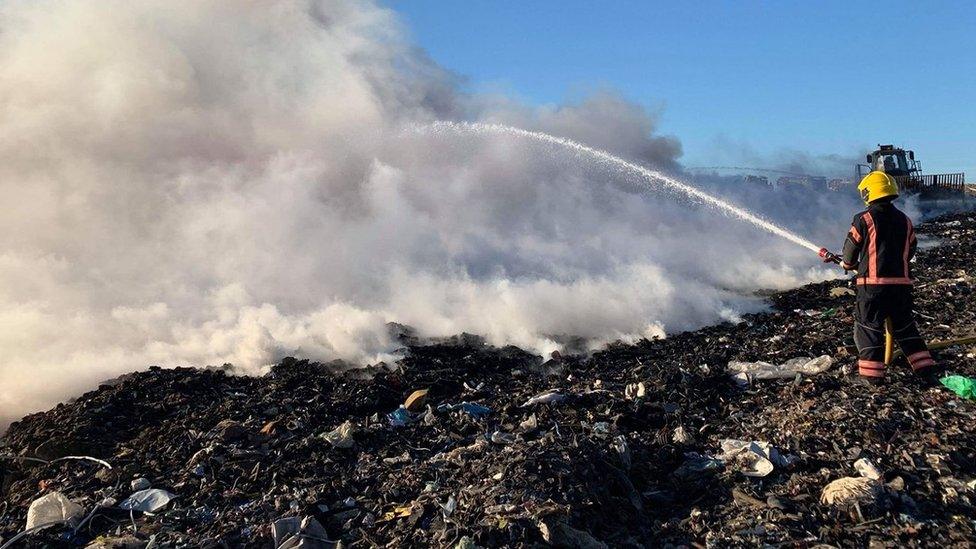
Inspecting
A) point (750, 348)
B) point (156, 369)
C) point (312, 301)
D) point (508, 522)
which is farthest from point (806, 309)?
point (156, 369)

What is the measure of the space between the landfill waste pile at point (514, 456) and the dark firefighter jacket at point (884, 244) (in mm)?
873

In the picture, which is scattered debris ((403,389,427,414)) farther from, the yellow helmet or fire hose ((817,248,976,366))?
the yellow helmet

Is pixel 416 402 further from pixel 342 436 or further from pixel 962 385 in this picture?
pixel 962 385

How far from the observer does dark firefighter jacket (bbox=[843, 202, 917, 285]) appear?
18.0 ft

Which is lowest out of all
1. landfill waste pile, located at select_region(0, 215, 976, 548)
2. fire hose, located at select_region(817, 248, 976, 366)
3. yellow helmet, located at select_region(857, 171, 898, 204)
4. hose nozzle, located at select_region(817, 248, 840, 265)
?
landfill waste pile, located at select_region(0, 215, 976, 548)

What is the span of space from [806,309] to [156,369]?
29.6 ft

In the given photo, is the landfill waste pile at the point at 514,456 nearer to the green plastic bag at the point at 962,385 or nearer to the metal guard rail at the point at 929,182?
the green plastic bag at the point at 962,385

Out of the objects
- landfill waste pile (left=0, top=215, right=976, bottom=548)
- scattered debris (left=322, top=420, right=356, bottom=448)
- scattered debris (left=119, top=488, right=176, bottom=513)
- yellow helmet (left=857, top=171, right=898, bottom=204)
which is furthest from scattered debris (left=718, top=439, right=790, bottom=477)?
scattered debris (left=119, top=488, right=176, bottom=513)

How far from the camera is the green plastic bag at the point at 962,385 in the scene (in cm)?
506

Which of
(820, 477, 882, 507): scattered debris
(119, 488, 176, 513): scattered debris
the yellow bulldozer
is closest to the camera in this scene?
(820, 477, 882, 507): scattered debris

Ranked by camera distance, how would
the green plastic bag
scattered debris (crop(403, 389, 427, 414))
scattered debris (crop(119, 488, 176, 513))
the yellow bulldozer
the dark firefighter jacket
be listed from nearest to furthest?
scattered debris (crop(119, 488, 176, 513))
the green plastic bag
the dark firefighter jacket
scattered debris (crop(403, 389, 427, 414))
the yellow bulldozer

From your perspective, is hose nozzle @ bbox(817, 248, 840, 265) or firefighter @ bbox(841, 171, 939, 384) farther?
hose nozzle @ bbox(817, 248, 840, 265)

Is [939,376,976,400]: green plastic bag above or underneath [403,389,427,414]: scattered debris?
above

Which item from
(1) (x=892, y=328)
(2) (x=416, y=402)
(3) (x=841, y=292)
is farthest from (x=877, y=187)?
(3) (x=841, y=292)
